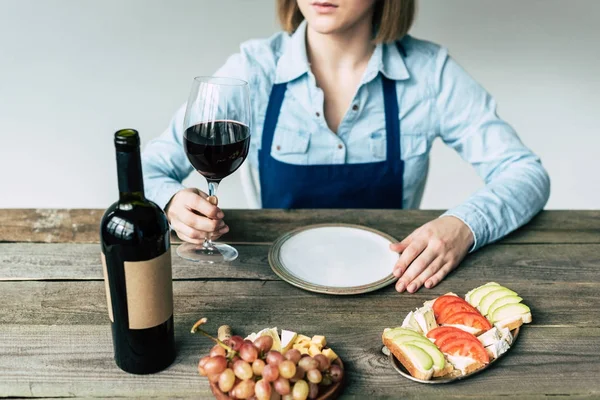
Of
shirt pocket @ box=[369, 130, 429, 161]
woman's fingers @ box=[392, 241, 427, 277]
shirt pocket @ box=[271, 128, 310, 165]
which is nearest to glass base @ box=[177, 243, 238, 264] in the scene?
woman's fingers @ box=[392, 241, 427, 277]

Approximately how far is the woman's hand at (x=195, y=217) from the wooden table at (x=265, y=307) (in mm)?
64

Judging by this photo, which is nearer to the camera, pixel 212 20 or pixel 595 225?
pixel 595 225

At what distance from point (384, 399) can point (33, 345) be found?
52 cm

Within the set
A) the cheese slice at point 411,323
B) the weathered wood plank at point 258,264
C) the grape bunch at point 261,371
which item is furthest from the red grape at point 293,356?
the weathered wood plank at point 258,264

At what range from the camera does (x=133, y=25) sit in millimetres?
2432

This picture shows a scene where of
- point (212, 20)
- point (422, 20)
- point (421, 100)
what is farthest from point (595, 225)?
point (212, 20)

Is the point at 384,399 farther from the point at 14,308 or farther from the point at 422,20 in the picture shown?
the point at 422,20

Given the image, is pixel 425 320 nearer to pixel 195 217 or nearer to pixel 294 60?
pixel 195 217

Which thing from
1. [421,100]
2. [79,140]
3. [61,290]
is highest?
[421,100]

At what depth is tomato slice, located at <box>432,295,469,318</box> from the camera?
1.00 metres

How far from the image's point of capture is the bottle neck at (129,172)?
743 millimetres

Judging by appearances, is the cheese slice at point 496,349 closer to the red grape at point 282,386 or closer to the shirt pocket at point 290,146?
the red grape at point 282,386

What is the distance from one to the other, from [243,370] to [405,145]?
1102mm

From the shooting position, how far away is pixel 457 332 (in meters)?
0.92
